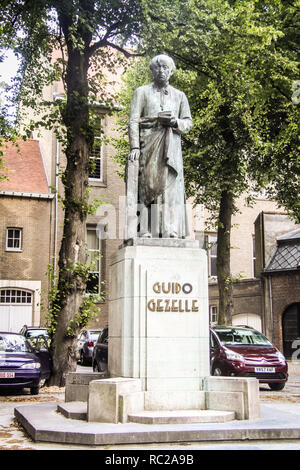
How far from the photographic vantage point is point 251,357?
16.0m

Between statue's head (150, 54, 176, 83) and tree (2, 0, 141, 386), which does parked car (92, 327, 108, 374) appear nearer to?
tree (2, 0, 141, 386)

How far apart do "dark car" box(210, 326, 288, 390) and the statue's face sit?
891cm

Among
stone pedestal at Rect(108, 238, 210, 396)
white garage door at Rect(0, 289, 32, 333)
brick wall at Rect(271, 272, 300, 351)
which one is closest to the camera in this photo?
stone pedestal at Rect(108, 238, 210, 396)

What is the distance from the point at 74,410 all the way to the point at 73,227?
8526 mm

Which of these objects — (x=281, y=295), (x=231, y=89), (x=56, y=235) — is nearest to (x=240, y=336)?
(x=231, y=89)

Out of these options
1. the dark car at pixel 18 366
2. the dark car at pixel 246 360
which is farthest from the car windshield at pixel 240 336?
the dark car at pixel 18 366

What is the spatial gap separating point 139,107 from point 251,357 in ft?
29.7

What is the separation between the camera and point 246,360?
15.9 metres

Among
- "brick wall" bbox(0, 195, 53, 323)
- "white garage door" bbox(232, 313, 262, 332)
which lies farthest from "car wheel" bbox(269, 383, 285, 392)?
"brick wall" bbox(0, 195, 53, 323)

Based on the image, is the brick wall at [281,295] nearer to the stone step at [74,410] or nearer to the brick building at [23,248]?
the brick building at [23,248]

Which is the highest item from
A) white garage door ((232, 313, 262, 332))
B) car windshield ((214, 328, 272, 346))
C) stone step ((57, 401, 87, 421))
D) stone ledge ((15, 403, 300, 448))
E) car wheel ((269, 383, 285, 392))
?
white garage door ((232, 313, 262, 332))

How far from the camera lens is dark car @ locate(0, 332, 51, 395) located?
14.9m

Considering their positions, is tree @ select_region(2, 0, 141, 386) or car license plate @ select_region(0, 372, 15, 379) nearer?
car license plate @ select_region(0, 372, 15, 379)

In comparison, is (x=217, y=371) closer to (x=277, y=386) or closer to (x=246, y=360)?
(x=246, y=360)
